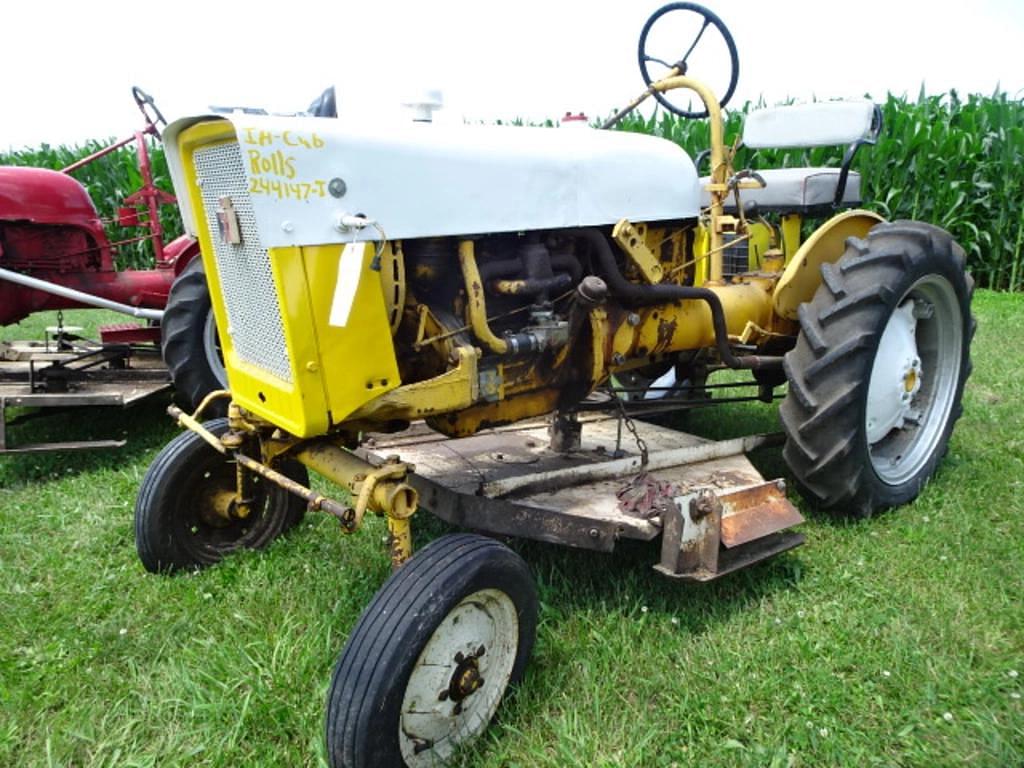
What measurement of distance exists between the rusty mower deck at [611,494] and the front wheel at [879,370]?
0.32 m

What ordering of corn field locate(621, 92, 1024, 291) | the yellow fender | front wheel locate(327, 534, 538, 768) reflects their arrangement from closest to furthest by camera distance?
front wheel locate(327, 534, 538, 768)
the yellow fender
corn field locate(621, 92, 1024, 291)

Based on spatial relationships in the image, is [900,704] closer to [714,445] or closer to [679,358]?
[714,445]

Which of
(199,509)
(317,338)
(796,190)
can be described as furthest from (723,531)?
(796,190)

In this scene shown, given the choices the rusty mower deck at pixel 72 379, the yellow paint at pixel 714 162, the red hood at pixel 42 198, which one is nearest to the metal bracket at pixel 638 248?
the yellow paint at pixel 714 162

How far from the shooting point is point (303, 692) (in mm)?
2332

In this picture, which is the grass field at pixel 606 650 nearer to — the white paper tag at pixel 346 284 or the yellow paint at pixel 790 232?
the white paper tag at pixel 346 284

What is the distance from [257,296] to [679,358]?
203 centimetres

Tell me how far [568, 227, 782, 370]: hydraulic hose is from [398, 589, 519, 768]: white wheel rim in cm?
119

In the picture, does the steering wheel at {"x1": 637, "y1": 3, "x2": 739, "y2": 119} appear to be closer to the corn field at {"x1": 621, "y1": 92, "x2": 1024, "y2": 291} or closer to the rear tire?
the rear tire

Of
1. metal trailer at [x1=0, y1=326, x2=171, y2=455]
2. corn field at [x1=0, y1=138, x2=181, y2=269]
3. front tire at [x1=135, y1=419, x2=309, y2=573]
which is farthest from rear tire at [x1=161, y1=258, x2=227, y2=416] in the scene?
corn field at [x1=0, y1=138, x2=181, y2=269]

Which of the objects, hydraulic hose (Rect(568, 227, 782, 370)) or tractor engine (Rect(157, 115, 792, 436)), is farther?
hydraulic hose (Rect(568, 227, 782, 370))

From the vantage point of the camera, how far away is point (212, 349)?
4.54m

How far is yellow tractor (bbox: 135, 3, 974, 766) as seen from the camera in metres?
2.14

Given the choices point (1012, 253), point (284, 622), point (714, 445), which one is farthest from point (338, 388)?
point (1012, 253)
